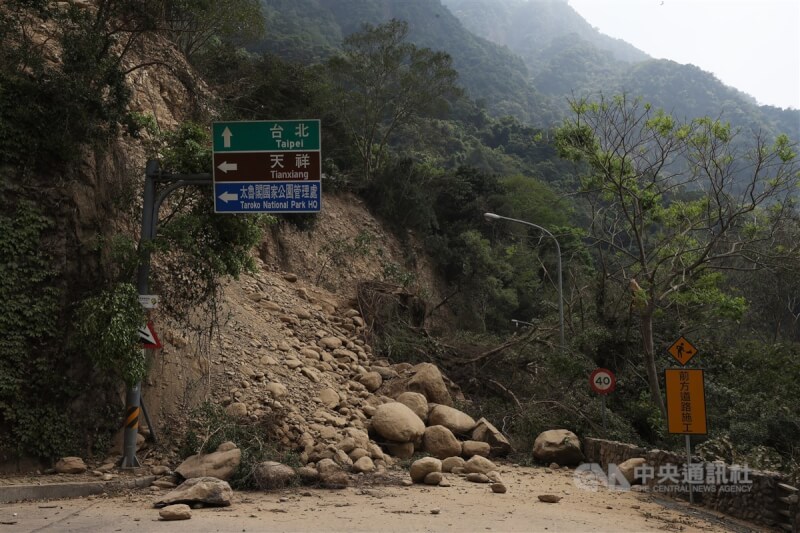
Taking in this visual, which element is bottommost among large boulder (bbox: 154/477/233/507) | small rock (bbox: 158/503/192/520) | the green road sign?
large boulder (bbox: 154/477/233/507)

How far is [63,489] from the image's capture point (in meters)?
9.24

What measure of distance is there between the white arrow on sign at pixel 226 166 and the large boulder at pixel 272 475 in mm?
5308

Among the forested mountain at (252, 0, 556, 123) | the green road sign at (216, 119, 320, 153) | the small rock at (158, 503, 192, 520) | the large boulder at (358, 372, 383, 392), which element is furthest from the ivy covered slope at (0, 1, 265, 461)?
the forested mountain at (252, 0, 556, 123)

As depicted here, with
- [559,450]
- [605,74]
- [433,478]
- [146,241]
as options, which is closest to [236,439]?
[433,478]

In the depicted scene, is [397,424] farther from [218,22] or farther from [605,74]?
[605,74]

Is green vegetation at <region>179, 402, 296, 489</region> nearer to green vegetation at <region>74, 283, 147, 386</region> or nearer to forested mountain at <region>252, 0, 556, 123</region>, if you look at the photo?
green vegetation at <region>74, 283, 147, 386</region>

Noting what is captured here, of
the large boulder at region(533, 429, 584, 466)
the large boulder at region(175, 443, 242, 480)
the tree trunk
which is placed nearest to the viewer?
the large boulder at region(175, 443, 242, 480)

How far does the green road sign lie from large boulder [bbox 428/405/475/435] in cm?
699

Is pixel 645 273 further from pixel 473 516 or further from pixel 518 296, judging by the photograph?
pixel 518 296

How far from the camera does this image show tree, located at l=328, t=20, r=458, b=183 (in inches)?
1286

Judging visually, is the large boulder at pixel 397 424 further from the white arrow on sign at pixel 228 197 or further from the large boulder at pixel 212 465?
the white arrow on sign at pixel 228 197

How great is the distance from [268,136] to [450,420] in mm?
7748

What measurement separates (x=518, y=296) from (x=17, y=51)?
30.2 m

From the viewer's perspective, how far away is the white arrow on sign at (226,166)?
11.4m
